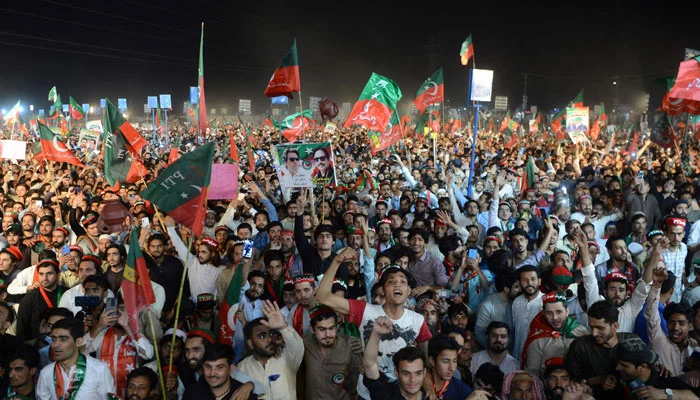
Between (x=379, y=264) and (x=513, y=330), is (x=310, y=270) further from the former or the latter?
(x=513, y=330)

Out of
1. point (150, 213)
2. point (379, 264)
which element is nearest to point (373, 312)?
point (379, 264)

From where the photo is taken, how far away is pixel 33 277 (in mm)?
5867

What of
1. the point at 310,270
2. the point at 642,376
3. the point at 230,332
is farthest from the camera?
the point at 310,270

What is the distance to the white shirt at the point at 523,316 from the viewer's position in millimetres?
4797

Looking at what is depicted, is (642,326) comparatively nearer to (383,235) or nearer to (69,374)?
(383,235)

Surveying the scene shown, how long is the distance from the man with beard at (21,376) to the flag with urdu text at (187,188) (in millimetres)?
1516

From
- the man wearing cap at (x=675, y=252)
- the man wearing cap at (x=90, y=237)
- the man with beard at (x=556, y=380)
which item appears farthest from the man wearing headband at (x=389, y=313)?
the man wearing cap at (x=90, y=237)

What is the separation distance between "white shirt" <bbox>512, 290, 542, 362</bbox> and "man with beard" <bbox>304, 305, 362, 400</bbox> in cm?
166

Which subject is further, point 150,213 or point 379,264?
point 150,213

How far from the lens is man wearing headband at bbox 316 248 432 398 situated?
12.6ft

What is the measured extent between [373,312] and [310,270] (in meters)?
2.44

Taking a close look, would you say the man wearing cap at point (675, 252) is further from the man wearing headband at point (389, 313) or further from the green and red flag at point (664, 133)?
the green and red flag at point (664, 133)

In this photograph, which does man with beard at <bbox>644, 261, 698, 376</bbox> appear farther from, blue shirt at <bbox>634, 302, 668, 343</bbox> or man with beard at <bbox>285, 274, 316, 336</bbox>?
man with beard at <bbox>285, 274, 316, 336</bbox>

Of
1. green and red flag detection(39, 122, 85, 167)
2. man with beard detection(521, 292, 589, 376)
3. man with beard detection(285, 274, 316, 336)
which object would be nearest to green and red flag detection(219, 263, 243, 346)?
man with beard detection(285, 274, 316, 336)
